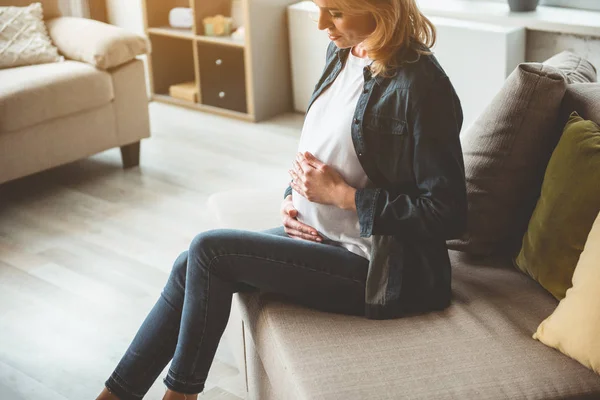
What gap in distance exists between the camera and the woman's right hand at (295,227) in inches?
68.7

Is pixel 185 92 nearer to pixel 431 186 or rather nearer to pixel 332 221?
pixel 332 221

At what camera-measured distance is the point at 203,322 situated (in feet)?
5.44

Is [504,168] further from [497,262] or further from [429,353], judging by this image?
[429,353]

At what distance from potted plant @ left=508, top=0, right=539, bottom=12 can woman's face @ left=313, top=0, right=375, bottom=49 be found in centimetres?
220

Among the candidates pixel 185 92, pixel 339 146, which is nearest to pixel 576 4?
pixel 185 92

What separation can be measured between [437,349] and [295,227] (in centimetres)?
42

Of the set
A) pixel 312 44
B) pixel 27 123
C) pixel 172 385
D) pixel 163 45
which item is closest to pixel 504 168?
pixel 172 385

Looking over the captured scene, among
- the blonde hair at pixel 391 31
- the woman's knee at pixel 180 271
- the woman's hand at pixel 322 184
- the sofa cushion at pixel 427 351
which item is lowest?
the sofa cushion at pixel 427 351

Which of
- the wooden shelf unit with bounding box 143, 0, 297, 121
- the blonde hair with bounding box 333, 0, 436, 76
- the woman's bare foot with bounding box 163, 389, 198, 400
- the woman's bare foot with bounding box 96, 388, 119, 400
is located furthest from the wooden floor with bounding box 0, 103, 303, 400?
the blonde hair with bounding box 333, 0, 436, 76

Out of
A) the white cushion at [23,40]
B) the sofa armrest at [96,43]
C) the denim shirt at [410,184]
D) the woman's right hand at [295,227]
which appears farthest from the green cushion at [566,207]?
the white cushion at [23,40]

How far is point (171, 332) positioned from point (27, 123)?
181cm

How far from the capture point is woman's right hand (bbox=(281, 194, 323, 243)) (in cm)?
175

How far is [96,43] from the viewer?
3564 mm

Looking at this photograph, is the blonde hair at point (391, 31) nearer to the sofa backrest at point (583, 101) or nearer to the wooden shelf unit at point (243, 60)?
the sofa backrest at point (583, 101)
